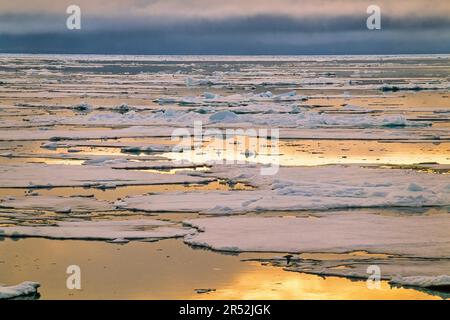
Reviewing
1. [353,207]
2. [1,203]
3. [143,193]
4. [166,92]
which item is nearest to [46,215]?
[1,203]

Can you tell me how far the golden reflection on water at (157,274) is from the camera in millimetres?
6539

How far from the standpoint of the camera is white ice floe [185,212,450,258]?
788 centimetres

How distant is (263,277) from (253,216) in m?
2.35

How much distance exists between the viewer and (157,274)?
23.2 feet

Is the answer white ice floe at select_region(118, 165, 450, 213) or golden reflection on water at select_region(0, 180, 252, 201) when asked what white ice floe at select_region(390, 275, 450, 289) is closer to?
white ice floe at select_region(118, 165, 450, 213)

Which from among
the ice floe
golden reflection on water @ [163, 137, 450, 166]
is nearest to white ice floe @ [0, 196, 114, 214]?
the ice floe

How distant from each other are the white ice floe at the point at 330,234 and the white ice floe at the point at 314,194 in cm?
64

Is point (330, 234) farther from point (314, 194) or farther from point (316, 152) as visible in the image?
→ point (316, 152)

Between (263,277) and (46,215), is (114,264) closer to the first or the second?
(263,277)

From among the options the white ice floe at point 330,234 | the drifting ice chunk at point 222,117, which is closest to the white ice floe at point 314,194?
the white ice floe at point 330,234

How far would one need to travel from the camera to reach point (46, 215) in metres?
9.30

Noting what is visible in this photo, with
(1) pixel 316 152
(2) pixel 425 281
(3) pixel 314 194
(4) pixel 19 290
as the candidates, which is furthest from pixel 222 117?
(4) pixel 19 290

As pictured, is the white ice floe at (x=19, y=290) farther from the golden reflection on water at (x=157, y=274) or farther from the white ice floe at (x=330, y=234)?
the white ice floe at (x=330, y=234)

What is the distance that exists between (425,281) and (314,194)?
3814mm
